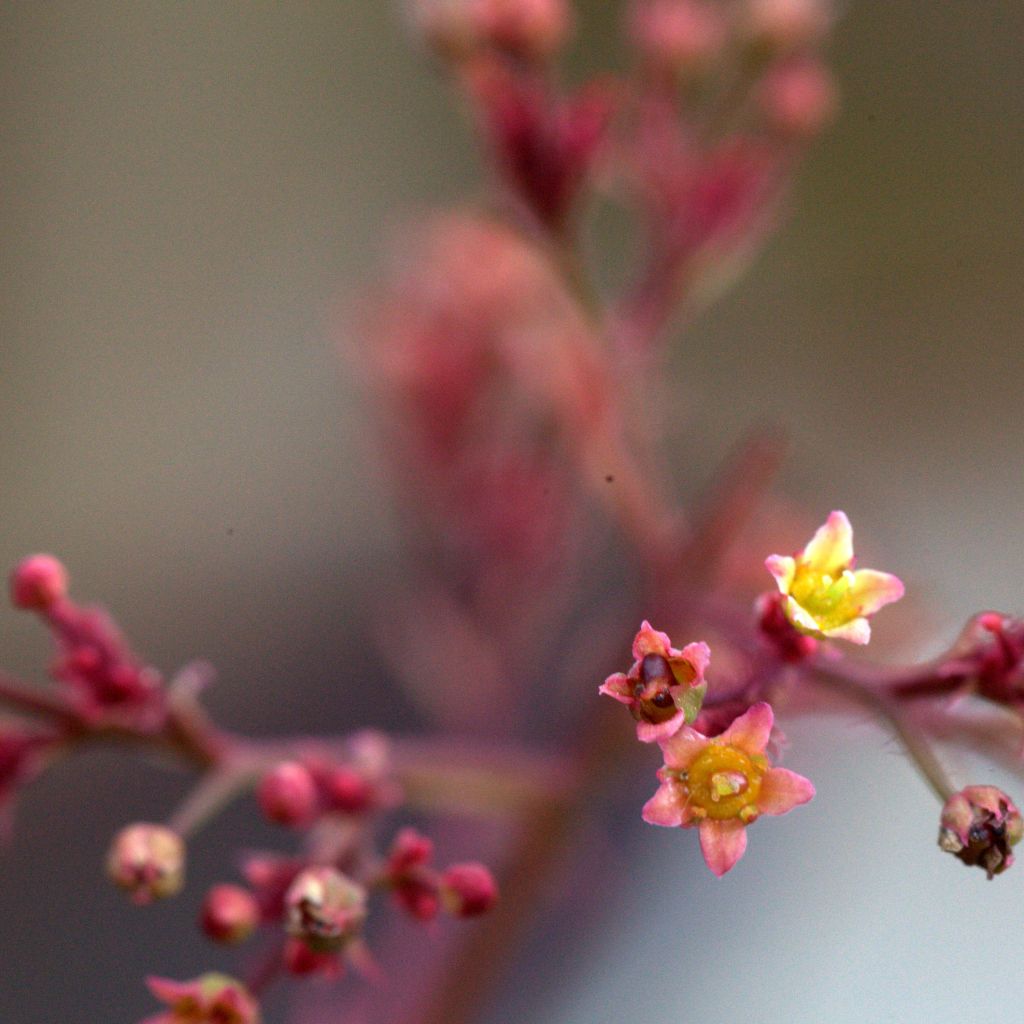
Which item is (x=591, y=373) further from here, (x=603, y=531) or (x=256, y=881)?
(x=603, y=531)

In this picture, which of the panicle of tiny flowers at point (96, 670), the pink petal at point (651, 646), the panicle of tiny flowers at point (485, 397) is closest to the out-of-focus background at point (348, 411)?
the pink petal at point (651, 646)

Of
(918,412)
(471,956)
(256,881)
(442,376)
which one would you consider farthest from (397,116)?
(256,881)

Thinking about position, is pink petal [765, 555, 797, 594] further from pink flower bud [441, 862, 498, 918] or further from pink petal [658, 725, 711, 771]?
pink flower bud [441, 862, 498, 918]

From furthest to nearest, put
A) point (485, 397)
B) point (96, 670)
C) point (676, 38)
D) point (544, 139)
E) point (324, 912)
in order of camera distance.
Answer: point (485, 397)
point (676, 38)
point (544, 139)
point (96, 670)
point (324, 912)

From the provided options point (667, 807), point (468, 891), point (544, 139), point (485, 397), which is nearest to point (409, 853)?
point (468, 891)

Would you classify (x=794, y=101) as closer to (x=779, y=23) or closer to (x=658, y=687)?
(x=779, y=23)

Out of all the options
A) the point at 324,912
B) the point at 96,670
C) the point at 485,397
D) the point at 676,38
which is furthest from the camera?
the point at 485,397

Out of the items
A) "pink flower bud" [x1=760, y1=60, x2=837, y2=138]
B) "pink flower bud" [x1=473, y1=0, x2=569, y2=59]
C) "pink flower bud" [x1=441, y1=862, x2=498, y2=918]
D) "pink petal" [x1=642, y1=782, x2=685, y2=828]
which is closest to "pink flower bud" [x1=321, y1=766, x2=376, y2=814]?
"pink flower bud" [x1=441, y1=862, x2=498, y2=918]
